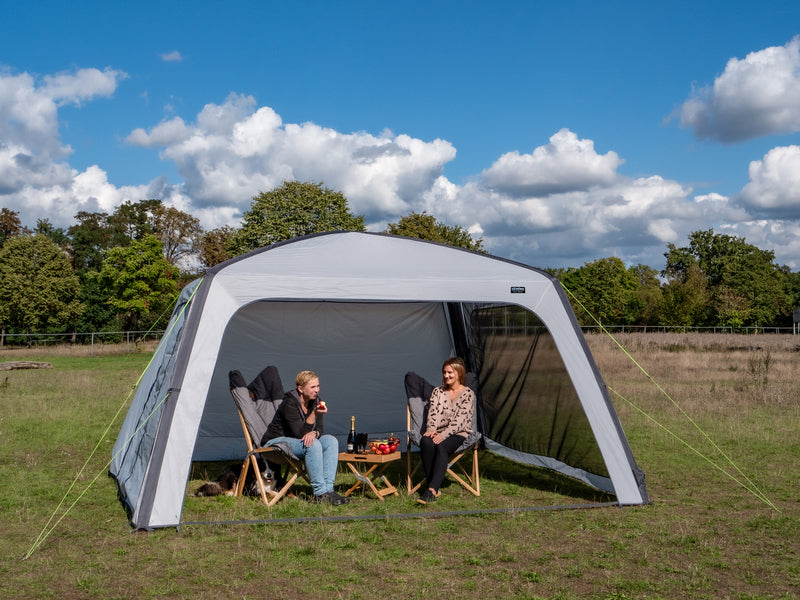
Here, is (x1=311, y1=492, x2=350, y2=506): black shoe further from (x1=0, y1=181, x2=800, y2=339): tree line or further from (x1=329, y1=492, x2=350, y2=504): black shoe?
(x1=0, y1=181, x2=800, y2=339): tree line

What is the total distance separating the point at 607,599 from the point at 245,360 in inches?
191

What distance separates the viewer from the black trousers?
5359 millimetres

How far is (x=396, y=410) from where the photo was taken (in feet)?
26.6

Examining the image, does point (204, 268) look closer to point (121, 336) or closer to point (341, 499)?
point (121, 336)

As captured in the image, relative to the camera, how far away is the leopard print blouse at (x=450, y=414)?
565cm

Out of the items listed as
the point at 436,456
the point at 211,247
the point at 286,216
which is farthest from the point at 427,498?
the point at 211,247

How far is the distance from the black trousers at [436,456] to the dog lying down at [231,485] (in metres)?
1.11

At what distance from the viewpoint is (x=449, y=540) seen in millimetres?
4344

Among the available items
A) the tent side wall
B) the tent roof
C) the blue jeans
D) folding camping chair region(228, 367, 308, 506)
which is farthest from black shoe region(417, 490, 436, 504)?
the tent side wall

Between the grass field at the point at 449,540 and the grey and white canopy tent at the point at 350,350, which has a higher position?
the grey and white canopy tent at the point at 350,350

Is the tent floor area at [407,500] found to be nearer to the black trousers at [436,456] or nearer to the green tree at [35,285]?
the black trousers at [436,456]

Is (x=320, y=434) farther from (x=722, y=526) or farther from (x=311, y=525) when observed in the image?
(x=722, y=526)

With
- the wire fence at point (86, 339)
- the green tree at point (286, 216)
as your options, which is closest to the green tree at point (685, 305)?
the green tree at point (286, 216)

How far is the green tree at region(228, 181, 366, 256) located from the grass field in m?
23.5
